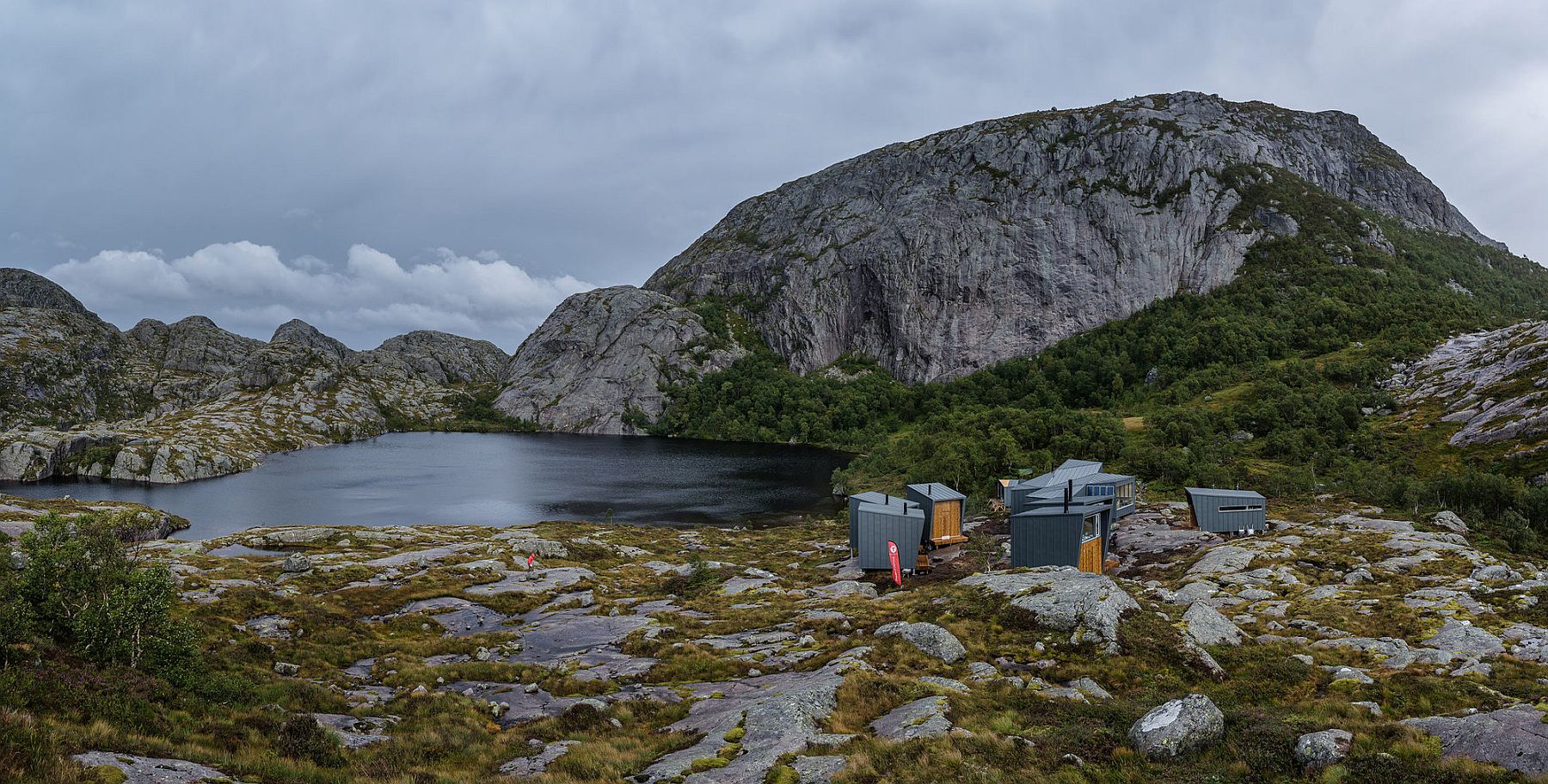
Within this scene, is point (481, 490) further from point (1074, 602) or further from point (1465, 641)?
point (1465, 641)

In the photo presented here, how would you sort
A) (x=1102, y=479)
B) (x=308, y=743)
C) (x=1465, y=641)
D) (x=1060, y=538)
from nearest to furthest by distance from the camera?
(x=308, y=743), (x=1465, y=641), (x=1060, y=538), (x=1102, y=479)

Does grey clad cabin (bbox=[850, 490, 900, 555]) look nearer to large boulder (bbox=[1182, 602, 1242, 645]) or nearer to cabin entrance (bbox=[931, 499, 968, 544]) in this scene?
cabin entrance (bbox=[931, 499, 968, 544])

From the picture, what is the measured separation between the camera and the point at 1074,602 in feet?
80.0

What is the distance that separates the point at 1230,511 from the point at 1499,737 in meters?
47.0

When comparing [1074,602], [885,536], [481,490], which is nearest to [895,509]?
[885,536]

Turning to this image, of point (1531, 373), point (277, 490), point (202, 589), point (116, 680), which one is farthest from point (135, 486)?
point (1531, 373)

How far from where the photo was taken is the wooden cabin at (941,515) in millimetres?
56312

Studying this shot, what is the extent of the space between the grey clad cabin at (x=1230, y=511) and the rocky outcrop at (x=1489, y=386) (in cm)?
5754

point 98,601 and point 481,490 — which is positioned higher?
point 98,601

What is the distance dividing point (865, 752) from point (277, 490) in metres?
134

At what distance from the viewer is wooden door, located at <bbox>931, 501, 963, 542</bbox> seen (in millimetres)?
56656

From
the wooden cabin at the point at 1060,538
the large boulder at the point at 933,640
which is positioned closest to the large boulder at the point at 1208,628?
the large boulder at the point at 933,640

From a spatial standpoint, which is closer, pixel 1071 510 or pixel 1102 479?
pixel 1071 510

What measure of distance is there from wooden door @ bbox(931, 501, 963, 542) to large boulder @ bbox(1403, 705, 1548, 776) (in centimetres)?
4307
